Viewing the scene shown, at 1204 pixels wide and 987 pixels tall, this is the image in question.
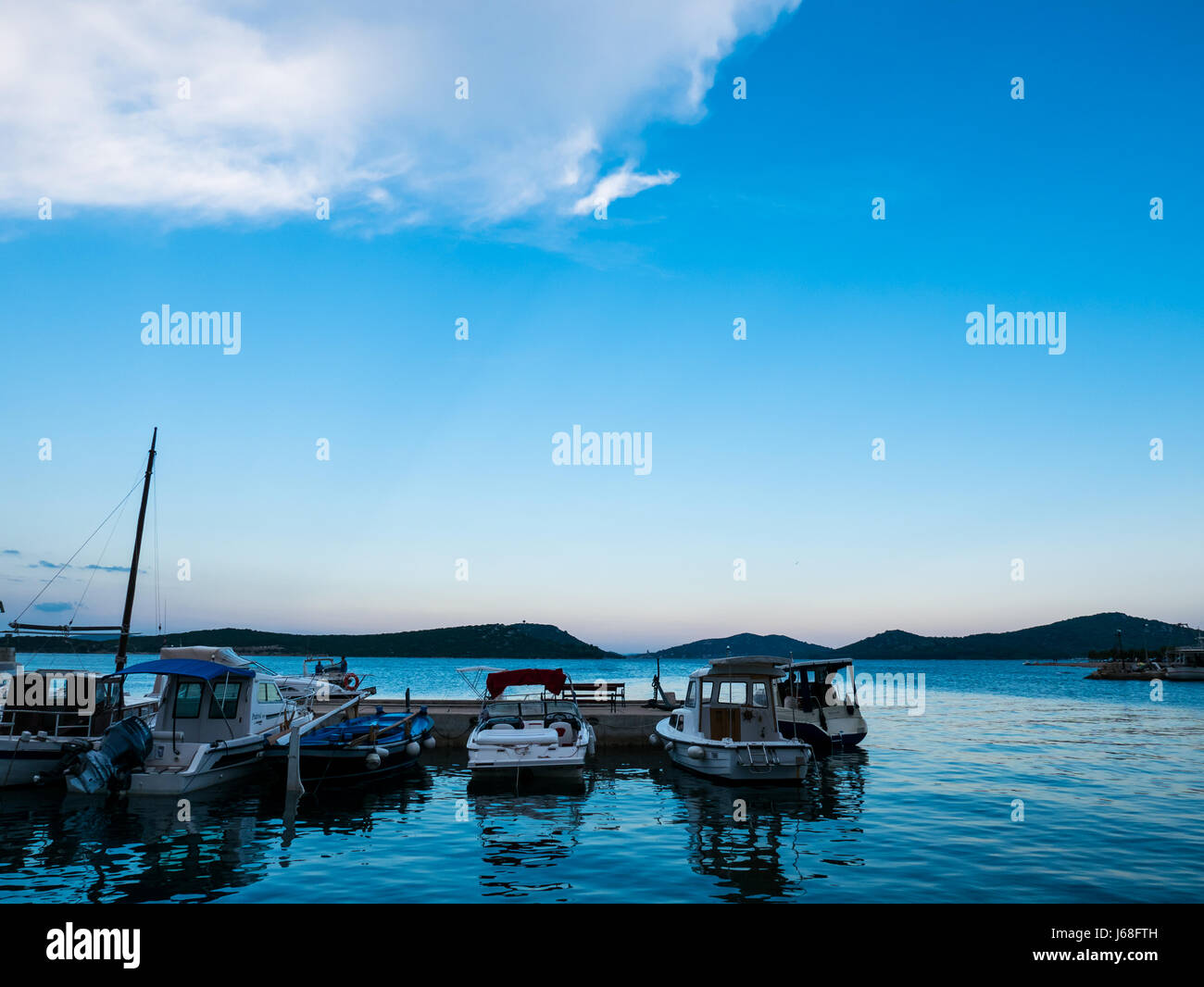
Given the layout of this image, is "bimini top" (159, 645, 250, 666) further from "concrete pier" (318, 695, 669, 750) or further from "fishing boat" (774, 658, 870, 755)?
"fishing boat" (774, 658, 870, 755)

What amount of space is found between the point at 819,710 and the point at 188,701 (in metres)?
24.8

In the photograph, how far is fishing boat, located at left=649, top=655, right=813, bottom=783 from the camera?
25.3 metres

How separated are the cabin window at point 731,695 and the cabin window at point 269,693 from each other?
16.6 metres

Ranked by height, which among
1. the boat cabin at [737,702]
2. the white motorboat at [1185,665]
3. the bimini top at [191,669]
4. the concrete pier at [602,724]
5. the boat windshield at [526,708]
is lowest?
the white motorboat at [1185,665]

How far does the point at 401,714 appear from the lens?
113 ft

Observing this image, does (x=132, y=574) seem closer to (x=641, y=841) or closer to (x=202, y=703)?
(x=202, y=703)

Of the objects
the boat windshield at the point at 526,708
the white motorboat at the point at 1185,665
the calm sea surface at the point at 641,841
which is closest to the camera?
the calm sea surface at the point at 641,841

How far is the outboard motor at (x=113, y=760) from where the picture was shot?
72.3 feet

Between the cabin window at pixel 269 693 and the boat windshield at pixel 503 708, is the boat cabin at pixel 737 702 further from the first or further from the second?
the cabin window at pixel 269 693

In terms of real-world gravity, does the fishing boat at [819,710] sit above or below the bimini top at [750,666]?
below

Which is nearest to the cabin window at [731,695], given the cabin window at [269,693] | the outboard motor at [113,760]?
the cabin window at [269,693]

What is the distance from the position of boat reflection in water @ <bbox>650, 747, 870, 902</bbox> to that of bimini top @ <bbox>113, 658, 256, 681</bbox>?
49.6 ft

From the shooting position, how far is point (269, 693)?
2964 cm
